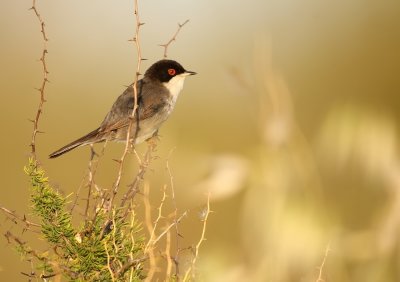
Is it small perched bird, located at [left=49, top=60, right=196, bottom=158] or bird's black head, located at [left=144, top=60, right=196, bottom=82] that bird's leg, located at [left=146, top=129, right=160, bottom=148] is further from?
bird's black head, located at [left=144, top=60, right=196, bottom=82]

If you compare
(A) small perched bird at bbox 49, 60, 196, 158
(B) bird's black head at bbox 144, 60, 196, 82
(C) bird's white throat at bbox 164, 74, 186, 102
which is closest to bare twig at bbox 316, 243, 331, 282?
(A) small perched bird at bbox 49, 60, 196, 158

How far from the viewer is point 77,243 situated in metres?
2.83

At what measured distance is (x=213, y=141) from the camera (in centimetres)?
916

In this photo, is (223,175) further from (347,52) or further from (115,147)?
(347,52)

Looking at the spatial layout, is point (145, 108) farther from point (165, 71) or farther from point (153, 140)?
point (153, 140)

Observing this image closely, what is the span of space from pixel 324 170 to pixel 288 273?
2.05ft

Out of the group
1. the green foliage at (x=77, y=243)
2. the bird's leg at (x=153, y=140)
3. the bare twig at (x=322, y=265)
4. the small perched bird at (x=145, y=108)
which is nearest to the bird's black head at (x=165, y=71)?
the small perched bird at (x=145, y=108)

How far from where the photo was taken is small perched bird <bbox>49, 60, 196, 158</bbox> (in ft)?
20.7

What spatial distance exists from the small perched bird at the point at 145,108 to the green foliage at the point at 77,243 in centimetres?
297

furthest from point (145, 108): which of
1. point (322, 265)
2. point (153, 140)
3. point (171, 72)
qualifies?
point (322, 265)

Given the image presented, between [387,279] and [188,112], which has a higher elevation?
[188,112]

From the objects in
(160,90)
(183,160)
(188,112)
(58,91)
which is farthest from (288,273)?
(58,91)

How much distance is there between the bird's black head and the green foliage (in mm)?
4491

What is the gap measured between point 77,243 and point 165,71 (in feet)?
15.2
